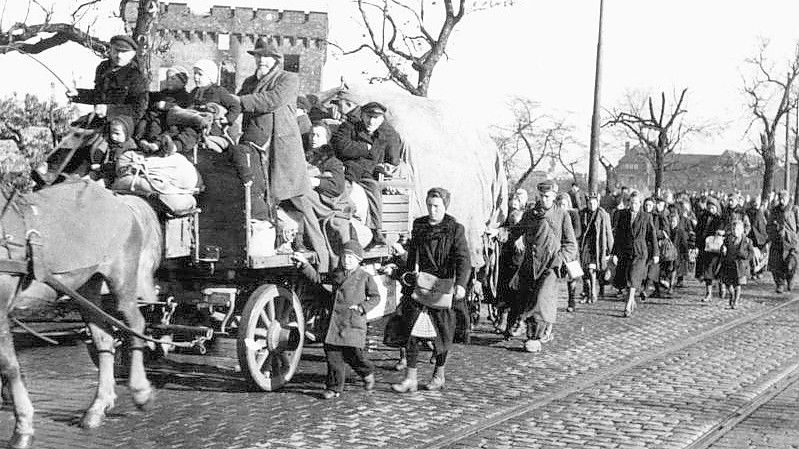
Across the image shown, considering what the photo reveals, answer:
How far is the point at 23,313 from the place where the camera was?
7469 millimetres

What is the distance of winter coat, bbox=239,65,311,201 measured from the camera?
31.1ft

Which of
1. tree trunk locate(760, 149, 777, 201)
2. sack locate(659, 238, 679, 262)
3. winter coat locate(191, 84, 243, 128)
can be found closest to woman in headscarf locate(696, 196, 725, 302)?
sack locate(659, 238, 679, 262)

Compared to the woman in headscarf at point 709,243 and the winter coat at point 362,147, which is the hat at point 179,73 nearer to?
the winter coat at point 362,147

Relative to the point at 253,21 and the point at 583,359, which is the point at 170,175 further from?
the point at 253,21

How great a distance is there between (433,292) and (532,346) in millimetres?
2925

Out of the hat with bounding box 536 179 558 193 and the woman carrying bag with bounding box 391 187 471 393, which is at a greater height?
the hat with bounding box 536 179 558 193

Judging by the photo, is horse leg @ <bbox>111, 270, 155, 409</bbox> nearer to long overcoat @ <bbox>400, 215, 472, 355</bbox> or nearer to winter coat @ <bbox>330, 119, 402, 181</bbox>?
long overcoat @ <bbox>400, 215, 472, 355</bbox>

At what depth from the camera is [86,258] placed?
293 inches

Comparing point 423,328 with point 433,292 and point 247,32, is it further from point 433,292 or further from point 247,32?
point 247,32

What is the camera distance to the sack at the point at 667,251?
762 inches

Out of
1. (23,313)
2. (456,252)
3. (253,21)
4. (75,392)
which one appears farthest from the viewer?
(253,21)

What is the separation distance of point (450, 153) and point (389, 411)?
5544 mm

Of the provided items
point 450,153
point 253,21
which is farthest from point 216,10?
point 450,153

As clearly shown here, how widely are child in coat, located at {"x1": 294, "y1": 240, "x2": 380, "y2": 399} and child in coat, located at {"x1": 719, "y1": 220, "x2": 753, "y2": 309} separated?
10255 millimetres
